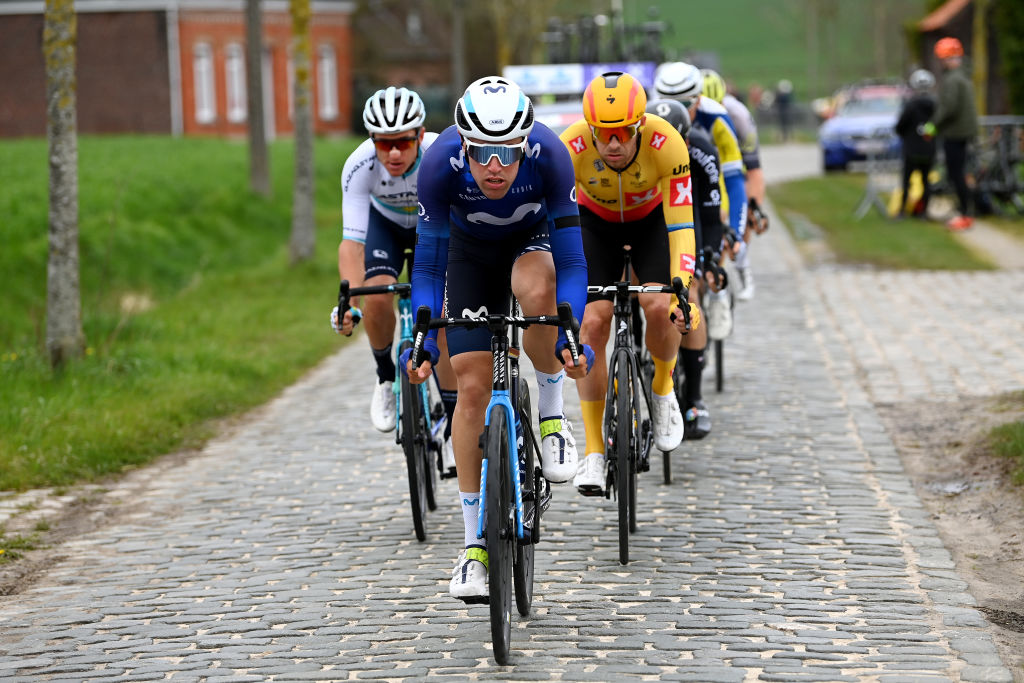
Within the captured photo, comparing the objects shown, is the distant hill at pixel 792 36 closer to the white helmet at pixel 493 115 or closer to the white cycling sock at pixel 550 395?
the white cycling sock at pixel 550 395

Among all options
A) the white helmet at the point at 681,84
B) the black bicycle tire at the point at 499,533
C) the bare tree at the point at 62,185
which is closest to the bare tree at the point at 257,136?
the bare tree at the point at 62,185

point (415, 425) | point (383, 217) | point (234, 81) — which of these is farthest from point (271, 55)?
point (415, 425)

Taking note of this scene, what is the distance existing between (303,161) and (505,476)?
43.6 feet

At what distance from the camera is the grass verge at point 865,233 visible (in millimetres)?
17609

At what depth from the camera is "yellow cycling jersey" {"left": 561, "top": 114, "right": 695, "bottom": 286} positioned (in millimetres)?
6902

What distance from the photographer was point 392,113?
7.06 m

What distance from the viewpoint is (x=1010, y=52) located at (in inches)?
1118

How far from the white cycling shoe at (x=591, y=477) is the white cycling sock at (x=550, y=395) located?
34.2 inches

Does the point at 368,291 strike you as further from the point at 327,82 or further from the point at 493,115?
the point at 327,82

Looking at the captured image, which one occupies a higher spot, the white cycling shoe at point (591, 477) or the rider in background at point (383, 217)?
the rider in background at point (383, 217)

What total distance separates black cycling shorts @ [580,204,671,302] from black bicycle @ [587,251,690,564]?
32 cm

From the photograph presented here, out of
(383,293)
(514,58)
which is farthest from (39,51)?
(383,293)

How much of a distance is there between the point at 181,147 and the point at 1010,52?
63.8 feet

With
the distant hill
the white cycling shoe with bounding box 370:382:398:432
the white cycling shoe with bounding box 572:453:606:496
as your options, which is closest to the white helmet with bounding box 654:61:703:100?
the white cycling shoe with bounding box 370:382:398:432
